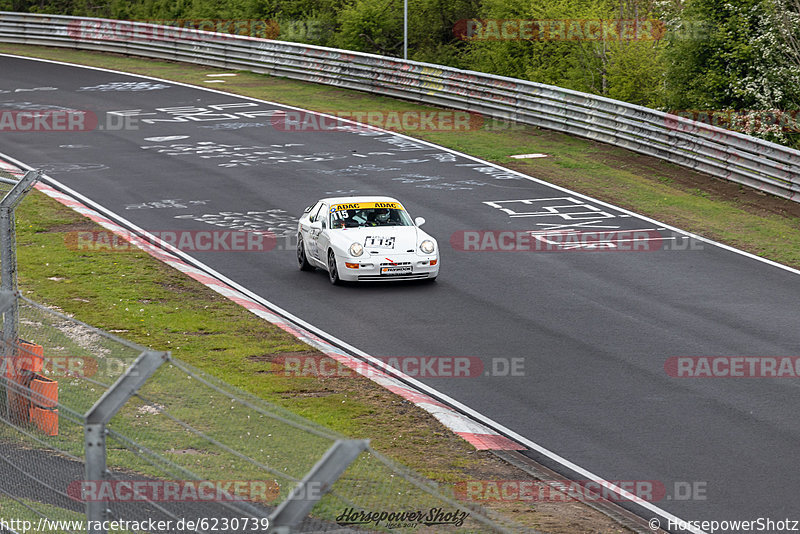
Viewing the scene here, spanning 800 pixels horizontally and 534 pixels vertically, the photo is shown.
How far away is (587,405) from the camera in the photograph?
40.7 ft

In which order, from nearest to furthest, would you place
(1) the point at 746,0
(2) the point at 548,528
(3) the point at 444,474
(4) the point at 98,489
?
(4) the point at 98,489 → (2) the point at 548,528 → (3) the point at 444,474 → (1) the point at 746,0

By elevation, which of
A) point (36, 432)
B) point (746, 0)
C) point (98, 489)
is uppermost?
point (746, 0)

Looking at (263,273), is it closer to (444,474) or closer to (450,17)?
(444,474)

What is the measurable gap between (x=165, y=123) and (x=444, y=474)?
74.7 ft

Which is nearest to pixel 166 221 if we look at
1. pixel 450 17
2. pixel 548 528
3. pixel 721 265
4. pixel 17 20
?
pixel 721 265
